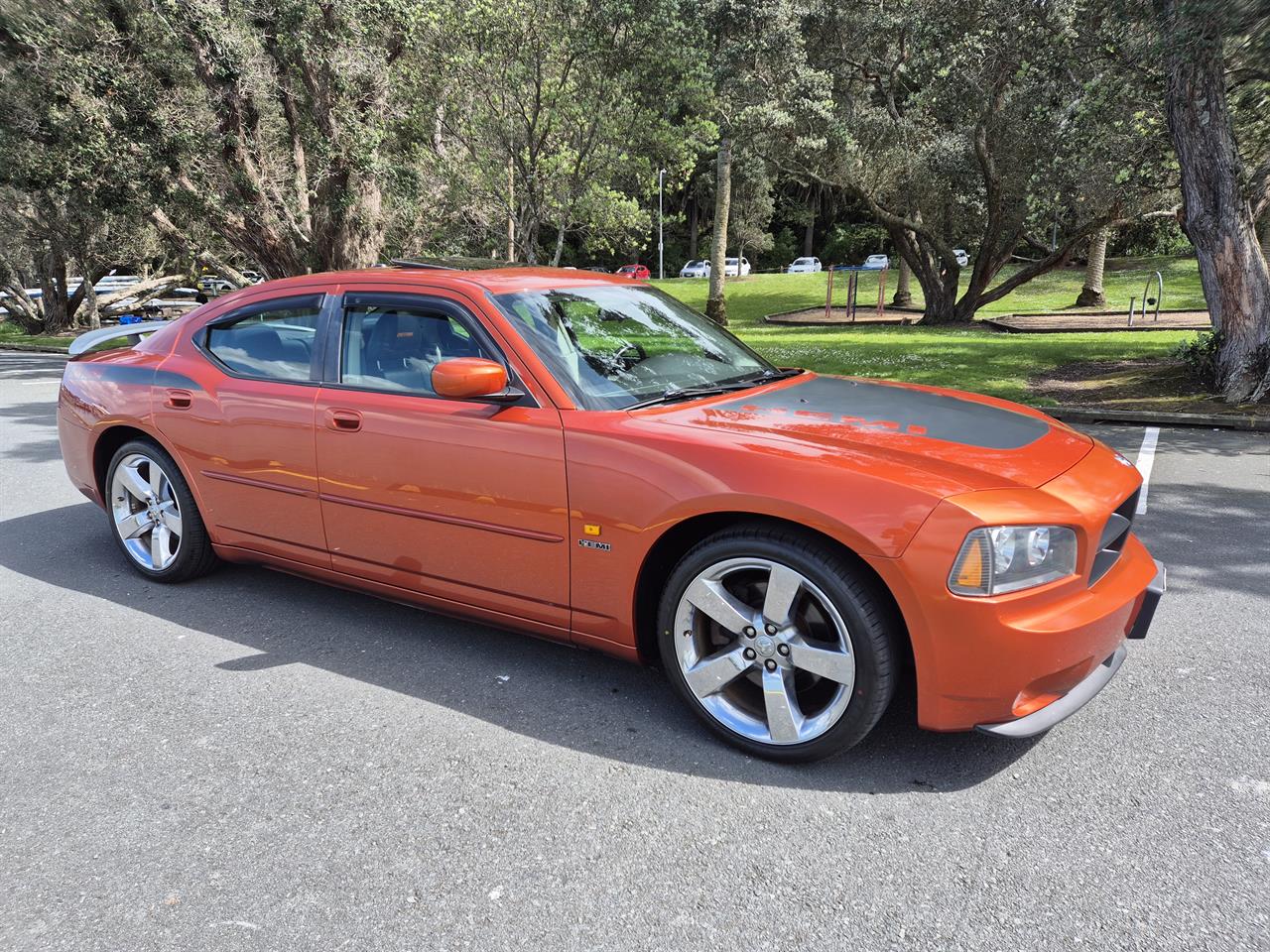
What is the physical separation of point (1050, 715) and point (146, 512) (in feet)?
14.2

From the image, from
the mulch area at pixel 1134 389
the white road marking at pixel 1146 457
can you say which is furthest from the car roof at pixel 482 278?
the mulch area at pixel 1134 389

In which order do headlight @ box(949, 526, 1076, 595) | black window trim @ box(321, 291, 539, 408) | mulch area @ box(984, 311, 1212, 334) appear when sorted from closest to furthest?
headlight @ box(949, 526, 1076, 595) → black window trim @ box(321, 291, 539, 408) → mulch area @ box(984, 311, 1212, 334)

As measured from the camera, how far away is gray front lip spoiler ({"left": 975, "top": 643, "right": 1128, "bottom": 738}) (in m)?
2.60

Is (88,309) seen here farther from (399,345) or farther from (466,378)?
(466,378)

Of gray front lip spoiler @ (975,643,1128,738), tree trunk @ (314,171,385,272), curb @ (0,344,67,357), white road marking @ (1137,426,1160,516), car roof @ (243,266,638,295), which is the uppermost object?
tree trunk @ (314,171,385,272)

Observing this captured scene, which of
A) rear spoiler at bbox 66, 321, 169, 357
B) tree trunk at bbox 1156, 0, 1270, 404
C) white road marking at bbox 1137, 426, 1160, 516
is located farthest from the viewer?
tree trunk at bbox 1156, 0, 1270, 404

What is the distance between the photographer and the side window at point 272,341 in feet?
13.0

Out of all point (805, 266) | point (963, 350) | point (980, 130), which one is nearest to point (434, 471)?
point (963, 350)

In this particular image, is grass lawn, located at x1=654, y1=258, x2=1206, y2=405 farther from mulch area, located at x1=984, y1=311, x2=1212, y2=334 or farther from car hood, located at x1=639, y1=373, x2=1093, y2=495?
car hood, located at x1=639, y1=373, x2=1093, y2=495

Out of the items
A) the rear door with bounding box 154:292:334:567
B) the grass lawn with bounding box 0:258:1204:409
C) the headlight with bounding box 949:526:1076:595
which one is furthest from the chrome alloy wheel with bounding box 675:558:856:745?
the grass lawn with bounding box 0:258:1204:409

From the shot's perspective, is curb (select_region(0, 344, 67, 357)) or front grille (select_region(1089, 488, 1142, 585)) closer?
front grille (select_region(1089, 488, 1142, 585))

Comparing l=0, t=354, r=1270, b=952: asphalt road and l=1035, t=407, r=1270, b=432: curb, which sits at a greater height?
l=1035, t=407, r=1270, b=432: curb

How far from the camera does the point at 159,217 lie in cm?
1827

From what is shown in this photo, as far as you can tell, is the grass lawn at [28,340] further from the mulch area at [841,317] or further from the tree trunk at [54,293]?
the mulch area at [841,317]
